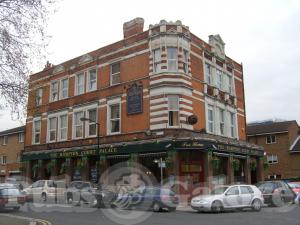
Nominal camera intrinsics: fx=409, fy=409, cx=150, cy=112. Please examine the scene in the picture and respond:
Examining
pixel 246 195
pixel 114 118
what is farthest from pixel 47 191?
pixel 246 195

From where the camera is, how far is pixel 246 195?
22.5 meters

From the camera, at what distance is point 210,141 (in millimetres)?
28875

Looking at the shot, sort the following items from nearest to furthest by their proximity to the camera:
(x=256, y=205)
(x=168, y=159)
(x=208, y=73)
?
(x=256, y=205)
(x=168, y=159)
(x=208, y=73)

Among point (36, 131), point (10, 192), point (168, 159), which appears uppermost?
point (36, 131)

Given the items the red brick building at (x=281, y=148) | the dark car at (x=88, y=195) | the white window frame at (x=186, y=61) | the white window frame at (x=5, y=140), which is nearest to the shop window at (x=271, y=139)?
the red brick building at (x=281, y=148)

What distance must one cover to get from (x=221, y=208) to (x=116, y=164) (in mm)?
11911

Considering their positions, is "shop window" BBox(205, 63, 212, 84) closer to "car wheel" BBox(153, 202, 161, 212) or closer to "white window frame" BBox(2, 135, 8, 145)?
"car wheel" BBox(153, 202, 161, 212)

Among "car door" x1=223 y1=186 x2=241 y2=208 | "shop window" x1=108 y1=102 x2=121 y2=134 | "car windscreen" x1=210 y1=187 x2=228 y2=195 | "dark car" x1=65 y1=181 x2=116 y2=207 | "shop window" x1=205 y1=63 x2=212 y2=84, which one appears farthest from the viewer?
"shop window" x1=205 y1=63 x2=212 y2=84

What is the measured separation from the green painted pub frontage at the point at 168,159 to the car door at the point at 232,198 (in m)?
5.85

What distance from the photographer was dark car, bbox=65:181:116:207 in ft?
82.9

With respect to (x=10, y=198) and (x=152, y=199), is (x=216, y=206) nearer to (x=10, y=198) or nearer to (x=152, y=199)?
(x=152, y=199)

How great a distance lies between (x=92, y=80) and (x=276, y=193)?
1816cm

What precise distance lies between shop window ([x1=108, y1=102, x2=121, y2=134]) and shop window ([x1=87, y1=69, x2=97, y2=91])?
3.12 meters

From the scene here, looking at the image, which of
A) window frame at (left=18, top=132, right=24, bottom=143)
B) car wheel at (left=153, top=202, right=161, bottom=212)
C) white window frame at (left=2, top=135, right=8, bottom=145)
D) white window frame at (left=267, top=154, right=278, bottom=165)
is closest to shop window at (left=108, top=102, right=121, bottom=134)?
car wheel at (left=153, top=202, right=161, bottom=212)
